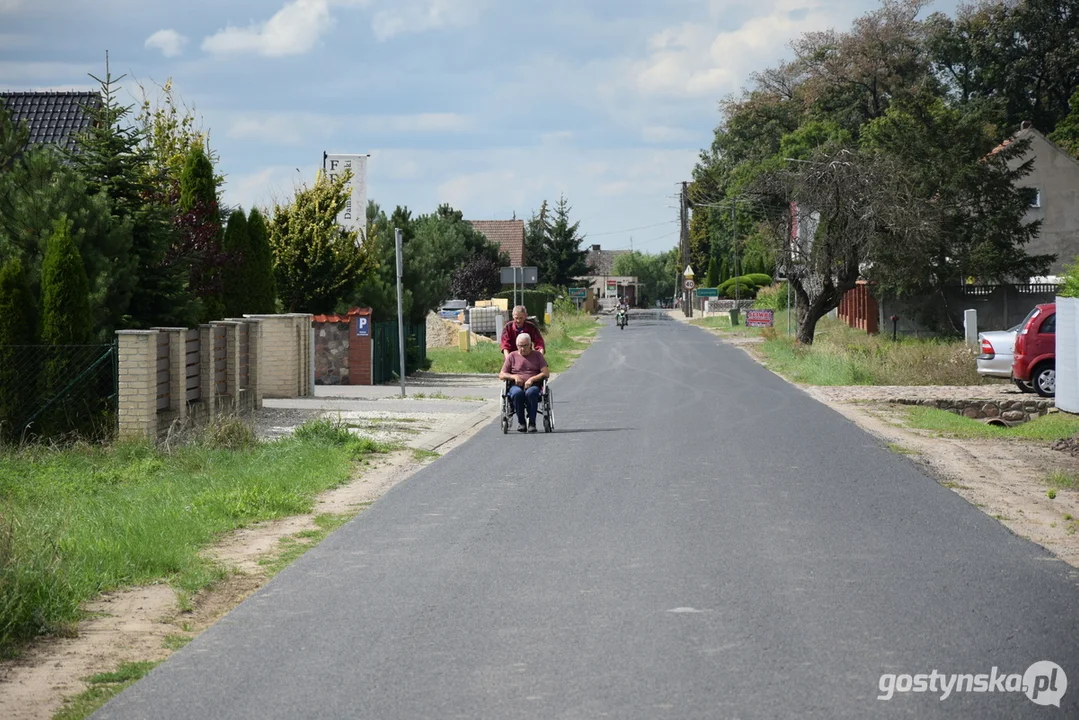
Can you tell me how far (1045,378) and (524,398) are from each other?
11208mm

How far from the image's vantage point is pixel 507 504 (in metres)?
11.4

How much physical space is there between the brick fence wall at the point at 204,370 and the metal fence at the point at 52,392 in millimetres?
419

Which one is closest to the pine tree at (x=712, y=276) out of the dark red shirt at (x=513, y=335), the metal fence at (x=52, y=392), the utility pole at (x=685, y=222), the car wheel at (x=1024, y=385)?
the utility pole at (x=685, y=222)

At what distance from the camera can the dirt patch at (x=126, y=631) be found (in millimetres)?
6090

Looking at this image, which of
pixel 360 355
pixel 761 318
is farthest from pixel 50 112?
pixel 761 318

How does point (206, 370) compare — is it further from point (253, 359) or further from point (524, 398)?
point (524, 398)

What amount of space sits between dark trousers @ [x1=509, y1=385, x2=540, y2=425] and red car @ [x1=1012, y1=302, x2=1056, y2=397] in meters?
10.6

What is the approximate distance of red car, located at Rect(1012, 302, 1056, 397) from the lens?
2408 cm

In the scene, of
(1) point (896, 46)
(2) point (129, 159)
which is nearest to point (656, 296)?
(1) point (896, 46)

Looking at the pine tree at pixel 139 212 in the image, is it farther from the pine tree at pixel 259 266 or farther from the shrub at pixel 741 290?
the shrub at pixel 741 290

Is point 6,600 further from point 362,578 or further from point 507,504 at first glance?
point 507,504

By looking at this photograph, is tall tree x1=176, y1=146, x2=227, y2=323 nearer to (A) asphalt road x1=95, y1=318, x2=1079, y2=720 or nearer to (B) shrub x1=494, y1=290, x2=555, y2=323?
(A) asphalt road x1=95, y1=318, x2=1079, y2=720

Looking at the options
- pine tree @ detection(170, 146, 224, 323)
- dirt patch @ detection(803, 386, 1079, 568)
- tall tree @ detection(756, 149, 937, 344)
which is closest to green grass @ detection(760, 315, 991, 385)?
tall tree @ detection(756, 149, 937, 344)

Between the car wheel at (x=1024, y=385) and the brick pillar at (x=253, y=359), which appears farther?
the car wheel at (x=1024, y=385)
